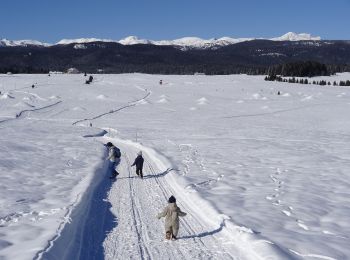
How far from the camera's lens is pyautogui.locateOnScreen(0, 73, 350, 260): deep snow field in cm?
1230

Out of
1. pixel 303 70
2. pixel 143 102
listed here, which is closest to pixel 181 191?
pixel 143 102

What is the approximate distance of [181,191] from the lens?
63.6 feet

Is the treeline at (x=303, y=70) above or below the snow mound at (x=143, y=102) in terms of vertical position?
above

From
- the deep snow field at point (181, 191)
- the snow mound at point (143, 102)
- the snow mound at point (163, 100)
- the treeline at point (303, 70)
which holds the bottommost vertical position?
the snow mound at point (143, 102)

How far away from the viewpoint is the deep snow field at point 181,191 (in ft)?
40.4

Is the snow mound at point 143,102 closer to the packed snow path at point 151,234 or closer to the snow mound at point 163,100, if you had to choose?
the snow mound at point 163,100

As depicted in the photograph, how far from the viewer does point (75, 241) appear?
1248 centimetres

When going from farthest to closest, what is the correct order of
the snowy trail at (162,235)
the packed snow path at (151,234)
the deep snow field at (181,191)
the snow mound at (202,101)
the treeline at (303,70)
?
the treeline at (303,70), the snow mound at (202,101), the deep snow field at (181,191), the packed snow path at (151,234), the snowy trail at (162,235)

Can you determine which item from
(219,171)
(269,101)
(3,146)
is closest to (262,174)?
(219,171)

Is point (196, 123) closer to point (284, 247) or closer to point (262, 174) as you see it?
point (262, 174)

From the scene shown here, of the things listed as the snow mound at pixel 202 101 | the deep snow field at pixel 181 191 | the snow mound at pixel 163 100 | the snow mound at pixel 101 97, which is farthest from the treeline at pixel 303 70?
the deep snow field at pixel 181 191

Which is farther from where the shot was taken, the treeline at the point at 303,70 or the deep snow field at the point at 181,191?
the treeline at the point at 303,70

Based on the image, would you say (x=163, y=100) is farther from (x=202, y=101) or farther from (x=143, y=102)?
(x=202, y=101)

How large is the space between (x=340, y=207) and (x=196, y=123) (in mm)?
41935
